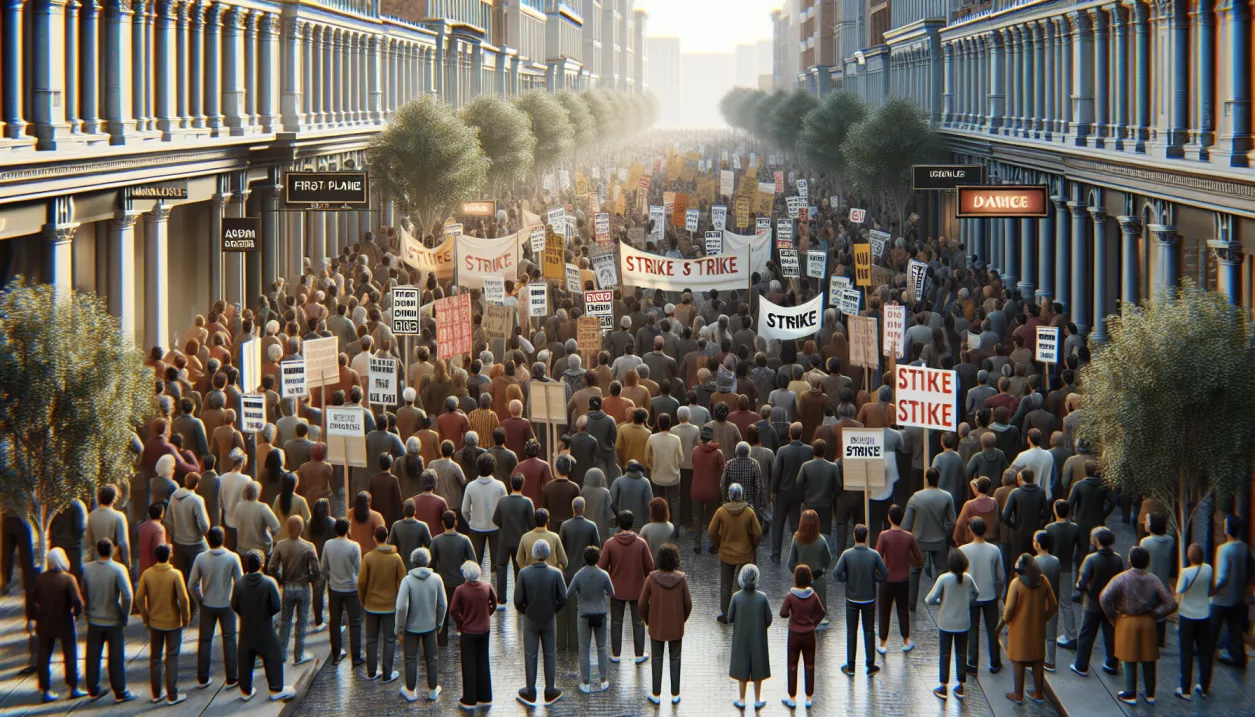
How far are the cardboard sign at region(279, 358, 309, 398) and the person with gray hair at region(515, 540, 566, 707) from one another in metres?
6.12

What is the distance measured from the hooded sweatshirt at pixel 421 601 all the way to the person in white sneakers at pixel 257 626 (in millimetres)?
1030

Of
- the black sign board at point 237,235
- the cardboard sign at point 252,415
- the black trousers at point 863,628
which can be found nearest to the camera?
the black trousers at point 863,628

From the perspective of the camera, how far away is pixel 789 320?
73.0 ft

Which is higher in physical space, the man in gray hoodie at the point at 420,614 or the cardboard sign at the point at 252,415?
the cardboard sign at the point at 252,415

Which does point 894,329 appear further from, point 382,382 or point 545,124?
point 545,124

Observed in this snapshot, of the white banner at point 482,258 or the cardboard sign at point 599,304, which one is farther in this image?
the white banner at point 482,258

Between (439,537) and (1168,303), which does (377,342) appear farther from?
(1168,303)

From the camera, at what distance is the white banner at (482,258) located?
2795 centimetres

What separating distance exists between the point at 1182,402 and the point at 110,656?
937 centimetres

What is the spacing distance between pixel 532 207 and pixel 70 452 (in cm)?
4092

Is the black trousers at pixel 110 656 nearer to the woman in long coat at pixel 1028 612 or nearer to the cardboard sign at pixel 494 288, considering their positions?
the woman in long coat at pixel 1028 612

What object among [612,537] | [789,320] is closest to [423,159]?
[789,320]

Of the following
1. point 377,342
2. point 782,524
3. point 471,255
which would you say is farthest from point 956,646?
point 471,255

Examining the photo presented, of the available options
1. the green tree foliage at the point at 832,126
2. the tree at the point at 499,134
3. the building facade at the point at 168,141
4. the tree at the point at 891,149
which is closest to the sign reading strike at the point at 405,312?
the building facade at the point at 168,141
